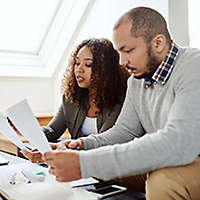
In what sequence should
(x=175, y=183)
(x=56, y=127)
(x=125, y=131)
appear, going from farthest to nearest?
(x=56, y=127) < (x=125, y=131) < (x=175, y=183)

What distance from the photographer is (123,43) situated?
1.10 metres

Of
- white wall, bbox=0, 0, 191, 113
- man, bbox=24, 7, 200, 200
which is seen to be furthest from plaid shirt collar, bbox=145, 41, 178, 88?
white wall, bbox=0, 0, 191, 113

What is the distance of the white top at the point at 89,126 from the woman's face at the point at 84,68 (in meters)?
0.19

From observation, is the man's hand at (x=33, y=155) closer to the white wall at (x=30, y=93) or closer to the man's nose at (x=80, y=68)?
the man's nose at (x=80, y=68)

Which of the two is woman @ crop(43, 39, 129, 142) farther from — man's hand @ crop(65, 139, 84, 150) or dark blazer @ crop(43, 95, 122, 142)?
man's hand @ crop(65, 139, 84, 150)

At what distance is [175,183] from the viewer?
0.83m

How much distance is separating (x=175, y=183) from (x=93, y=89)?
0.97 meters

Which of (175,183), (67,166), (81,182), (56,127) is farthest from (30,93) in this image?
(175,183)

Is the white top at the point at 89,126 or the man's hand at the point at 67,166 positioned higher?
the man's hand at the point at 67,166

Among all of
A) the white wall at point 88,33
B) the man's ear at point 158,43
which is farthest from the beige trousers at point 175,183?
the white wall at point 88,33

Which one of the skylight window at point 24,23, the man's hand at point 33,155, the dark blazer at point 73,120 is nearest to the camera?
the man's hand at point 33,155

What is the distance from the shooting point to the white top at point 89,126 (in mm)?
1742

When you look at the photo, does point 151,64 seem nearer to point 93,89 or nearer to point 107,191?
point 107,191

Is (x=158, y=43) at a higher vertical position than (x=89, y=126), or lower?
higher
